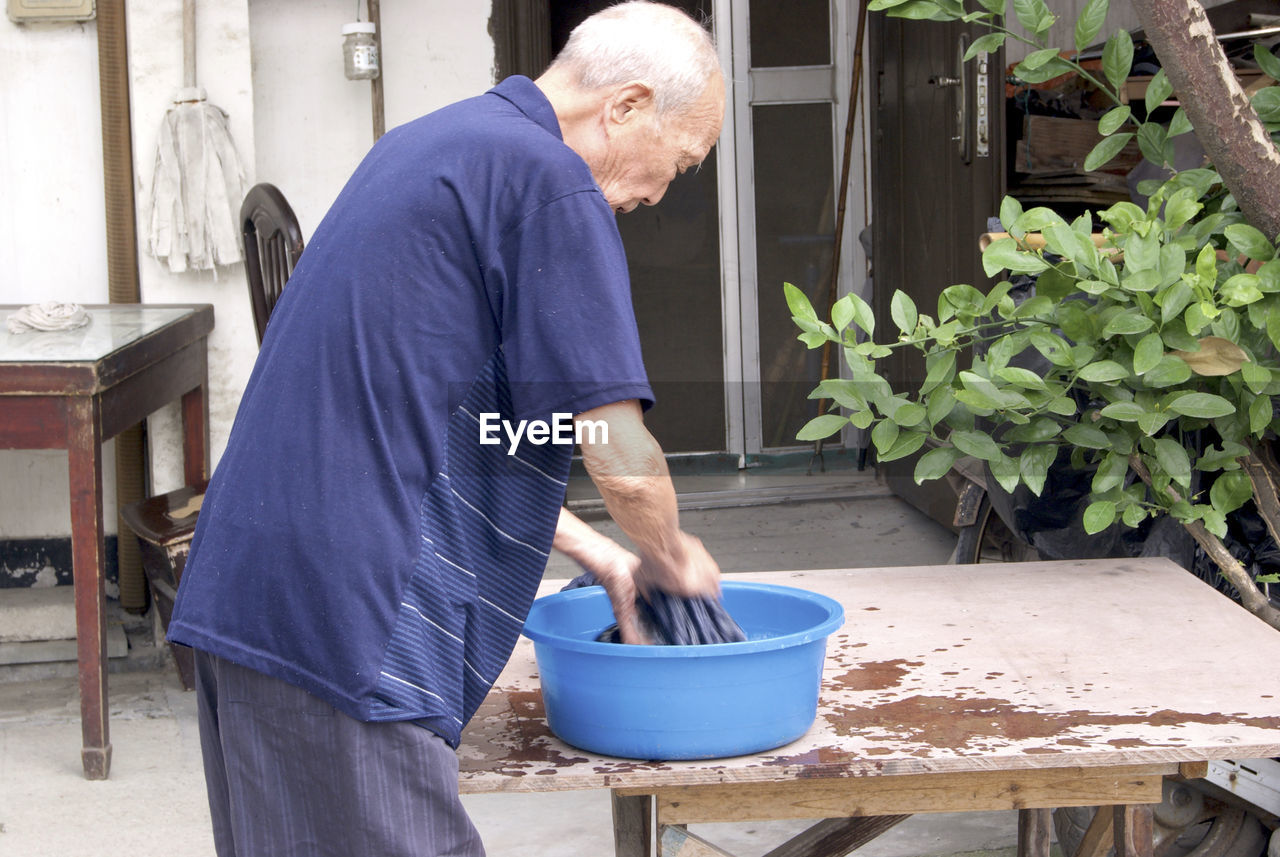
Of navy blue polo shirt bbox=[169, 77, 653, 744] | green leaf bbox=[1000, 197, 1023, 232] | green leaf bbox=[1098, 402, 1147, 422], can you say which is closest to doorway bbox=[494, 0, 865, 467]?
green leaf bbox=[1000, 197, 1023, 232]

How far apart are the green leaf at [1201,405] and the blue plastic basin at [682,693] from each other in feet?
2.51

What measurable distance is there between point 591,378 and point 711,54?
0.44m

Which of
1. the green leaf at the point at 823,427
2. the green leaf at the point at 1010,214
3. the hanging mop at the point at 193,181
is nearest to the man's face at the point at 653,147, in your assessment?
the green leaf at the point at 823,427

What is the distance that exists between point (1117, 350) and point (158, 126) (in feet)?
10.1

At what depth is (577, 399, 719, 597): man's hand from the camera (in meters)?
1.36

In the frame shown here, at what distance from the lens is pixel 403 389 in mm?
1317

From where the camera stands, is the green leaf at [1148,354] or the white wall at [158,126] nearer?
the green leaf at [1148,354]

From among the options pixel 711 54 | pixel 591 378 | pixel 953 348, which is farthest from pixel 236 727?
pixel 953 348

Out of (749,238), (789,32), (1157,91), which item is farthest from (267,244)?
(789,32)

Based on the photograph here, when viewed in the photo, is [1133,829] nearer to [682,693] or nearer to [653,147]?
[682,693]

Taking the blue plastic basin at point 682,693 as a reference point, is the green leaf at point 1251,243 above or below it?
above

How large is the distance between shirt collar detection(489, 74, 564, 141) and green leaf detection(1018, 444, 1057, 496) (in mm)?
1052

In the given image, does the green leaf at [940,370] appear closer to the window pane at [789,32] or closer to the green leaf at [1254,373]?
the green leaf at [1254,373]

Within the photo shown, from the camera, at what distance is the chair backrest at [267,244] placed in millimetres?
3199
